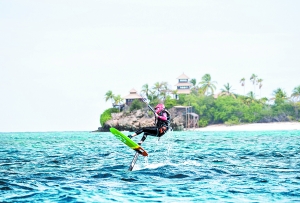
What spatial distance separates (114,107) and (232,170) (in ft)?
492

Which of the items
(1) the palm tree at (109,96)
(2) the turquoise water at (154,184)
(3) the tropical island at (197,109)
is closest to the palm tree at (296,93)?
(3) the tropical island at (197,109)

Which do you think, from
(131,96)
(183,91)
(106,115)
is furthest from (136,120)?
(183,91)

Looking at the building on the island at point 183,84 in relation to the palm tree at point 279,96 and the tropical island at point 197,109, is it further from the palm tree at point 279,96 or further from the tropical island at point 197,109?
the palm tree at point 279,96

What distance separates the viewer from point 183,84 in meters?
171

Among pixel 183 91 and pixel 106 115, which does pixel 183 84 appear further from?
pixel 106 115

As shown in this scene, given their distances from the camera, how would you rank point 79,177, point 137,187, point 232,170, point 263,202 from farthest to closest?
point 232,170, point 79,177, point 137,187, point 263,202

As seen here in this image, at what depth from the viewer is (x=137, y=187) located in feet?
55.9

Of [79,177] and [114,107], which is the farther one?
[114,107]

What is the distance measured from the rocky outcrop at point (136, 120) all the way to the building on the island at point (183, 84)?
1664 cm

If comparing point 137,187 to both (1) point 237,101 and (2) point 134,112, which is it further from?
(1) point 237,101

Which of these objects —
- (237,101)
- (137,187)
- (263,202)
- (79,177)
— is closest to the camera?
(263,202)

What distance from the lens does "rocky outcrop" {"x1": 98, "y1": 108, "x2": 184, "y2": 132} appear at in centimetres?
14662

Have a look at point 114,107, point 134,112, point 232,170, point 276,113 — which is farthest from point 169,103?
point 232,170

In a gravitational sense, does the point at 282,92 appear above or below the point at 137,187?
above
